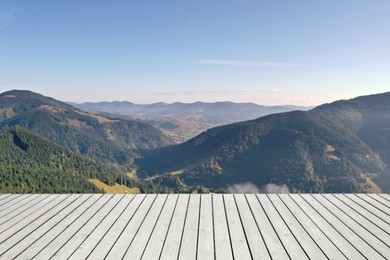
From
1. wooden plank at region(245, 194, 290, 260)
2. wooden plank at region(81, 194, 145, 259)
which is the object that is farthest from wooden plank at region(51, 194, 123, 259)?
wooden plank at region(245, 194, 290, 260)

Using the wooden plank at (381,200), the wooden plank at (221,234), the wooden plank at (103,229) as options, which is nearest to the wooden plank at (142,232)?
the wooden plank at (103,229)

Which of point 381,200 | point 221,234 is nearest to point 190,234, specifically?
point 221,234

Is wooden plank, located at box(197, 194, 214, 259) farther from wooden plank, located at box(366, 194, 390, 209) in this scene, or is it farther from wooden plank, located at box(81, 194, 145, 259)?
wooden plank, located at box(366, 194, 390, 209)

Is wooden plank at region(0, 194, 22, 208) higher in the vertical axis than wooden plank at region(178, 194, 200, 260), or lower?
lower

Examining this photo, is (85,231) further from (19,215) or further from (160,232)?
(19,215)

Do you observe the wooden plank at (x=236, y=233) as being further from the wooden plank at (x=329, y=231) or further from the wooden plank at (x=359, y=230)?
the wooden plank at (x=359, y=230)

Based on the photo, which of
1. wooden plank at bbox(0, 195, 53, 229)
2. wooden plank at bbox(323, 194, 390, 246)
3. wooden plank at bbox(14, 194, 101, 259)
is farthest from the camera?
wooden plank at bbox(0, 195, 53, 229)
